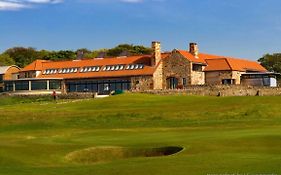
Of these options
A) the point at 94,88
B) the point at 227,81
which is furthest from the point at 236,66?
the point at 94,88

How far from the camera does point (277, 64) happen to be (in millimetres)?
140875

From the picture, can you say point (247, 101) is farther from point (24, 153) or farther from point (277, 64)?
point (277, 64)

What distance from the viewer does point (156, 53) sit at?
94.6 metres

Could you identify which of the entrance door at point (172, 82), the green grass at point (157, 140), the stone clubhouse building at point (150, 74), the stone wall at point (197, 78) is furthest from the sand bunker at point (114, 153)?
the entrance door at point (172, 82)

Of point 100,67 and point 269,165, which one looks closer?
point 269,165

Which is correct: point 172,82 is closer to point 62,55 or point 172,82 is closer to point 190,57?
point 190,57

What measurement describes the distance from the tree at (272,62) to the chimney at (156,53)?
5369 centimetres

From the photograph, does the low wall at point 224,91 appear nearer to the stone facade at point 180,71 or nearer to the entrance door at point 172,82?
the stone facade at point 180,71

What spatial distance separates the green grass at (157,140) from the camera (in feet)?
63.5

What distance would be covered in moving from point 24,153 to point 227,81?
233ft

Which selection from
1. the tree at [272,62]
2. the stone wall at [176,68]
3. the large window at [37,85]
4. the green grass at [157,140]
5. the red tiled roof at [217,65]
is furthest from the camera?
the tree at [272,62]

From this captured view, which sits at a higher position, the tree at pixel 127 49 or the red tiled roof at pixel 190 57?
the tree at pixel 127 49

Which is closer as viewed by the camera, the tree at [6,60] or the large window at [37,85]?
the large window at [37,85]

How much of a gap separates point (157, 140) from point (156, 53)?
211 feet
